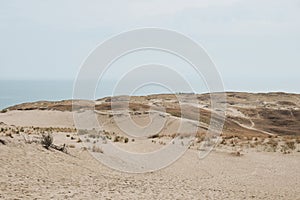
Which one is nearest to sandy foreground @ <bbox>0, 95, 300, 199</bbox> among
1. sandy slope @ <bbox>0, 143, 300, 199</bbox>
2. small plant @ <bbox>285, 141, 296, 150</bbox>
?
sandy slope @ <bbox>0, 143, 300, 199</bbox>

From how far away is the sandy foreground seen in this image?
463 inches

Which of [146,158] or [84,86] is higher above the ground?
[84,86]

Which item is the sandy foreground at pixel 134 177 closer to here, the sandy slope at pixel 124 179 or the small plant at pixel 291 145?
the sandy slope at pixel 124 179

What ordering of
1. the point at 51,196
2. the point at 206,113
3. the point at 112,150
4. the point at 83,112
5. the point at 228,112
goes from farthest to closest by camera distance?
the point at 228,112
the point at 206,113
the point at 83,112
the point at 112,150
the point at 51,196

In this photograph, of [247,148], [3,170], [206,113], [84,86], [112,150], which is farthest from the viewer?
[206,113]

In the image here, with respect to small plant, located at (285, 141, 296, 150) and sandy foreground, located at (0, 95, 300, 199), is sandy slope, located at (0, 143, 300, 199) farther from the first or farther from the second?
small plant, located at (285, 141, 296, 150)

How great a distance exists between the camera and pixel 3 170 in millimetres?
12680

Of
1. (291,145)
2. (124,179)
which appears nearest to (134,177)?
(124,179)

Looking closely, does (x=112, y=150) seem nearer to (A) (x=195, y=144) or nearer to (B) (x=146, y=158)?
(B) (x=146, y=158)

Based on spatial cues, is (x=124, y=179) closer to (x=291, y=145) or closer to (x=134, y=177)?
(x=134, y=177)

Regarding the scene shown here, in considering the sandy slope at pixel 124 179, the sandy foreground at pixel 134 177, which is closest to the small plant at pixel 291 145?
Answer: the sandy foreground at pixel 134 177

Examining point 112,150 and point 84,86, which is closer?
point 84,86

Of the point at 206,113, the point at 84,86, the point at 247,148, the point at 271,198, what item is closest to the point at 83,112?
the point at 206,113

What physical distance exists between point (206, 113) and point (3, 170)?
4725cm
